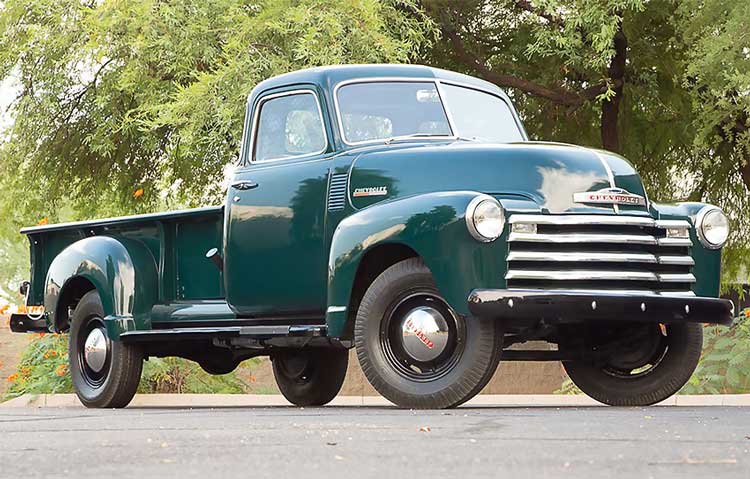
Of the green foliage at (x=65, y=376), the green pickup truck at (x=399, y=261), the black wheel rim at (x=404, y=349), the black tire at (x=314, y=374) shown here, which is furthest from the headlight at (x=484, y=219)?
the green foliage at (x=65, y=376)

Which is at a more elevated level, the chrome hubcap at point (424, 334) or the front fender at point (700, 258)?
the front fender at point (700, 258)

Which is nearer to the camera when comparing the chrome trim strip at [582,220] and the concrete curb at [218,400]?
the chrome trim strip at [582,220]

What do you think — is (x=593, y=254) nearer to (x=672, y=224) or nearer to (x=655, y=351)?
(x=672, y=224)

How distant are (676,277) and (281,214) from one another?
109 inches

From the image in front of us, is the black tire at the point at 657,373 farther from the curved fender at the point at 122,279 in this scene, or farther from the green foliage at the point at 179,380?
the green foliage at the point at 179,380

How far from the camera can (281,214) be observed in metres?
10.0

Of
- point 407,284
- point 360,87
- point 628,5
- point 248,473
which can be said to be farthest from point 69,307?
point 628,5

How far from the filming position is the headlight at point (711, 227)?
9.31m

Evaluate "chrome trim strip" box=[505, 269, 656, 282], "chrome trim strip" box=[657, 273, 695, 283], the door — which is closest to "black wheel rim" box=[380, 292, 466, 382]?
"chrome trim strip" box=[505, 269, 656, 282]

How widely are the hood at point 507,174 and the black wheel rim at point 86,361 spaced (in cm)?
300

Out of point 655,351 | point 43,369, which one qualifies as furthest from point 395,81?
point 43,369

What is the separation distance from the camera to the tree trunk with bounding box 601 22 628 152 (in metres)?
19.3

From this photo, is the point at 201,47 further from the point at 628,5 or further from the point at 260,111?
the point at 260,111

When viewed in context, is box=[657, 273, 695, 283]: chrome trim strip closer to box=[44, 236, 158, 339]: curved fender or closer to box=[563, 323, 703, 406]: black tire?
box=[563, 323, 703, 406]: black tire
